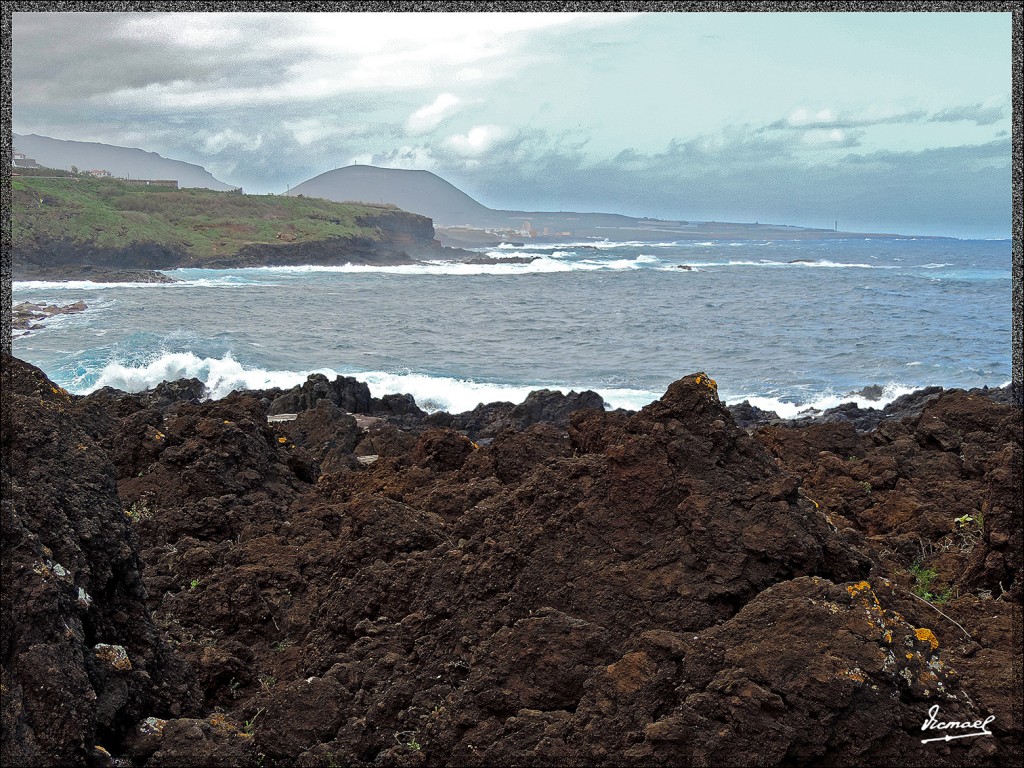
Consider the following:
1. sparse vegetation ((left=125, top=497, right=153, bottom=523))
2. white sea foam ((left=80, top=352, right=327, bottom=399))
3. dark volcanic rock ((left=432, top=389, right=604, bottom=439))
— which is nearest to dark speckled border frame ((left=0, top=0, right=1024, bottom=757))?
sparse vegetation ((left=125, top=497, right=153, bottom=523))

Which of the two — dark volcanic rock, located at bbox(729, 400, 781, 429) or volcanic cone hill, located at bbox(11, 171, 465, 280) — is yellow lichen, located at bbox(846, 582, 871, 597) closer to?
dark volcanic rock, located at bbox(729, 400, 781, 429)

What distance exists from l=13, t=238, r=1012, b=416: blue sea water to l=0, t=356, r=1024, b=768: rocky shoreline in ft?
59.5

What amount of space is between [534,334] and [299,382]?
1581cm

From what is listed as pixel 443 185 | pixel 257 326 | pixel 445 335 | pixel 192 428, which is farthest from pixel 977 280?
pixel 443 185

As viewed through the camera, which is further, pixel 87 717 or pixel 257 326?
pixel 257 326

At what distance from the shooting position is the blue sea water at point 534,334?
26.6 metres

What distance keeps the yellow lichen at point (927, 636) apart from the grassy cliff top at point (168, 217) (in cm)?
7037

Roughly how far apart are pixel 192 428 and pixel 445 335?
104 ft

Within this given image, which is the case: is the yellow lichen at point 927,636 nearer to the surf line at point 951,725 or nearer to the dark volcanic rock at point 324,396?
the surf line at point 951,725

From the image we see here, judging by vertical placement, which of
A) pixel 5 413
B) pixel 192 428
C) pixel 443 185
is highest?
pixel 443 185

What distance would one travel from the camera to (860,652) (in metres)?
2.75

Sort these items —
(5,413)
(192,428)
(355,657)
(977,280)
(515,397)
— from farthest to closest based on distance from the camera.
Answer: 1. (977,280)
2. (515,397)
3. (192,428)
4. (355,657)
5. (5,413)

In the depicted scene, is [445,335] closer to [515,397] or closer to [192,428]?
[515,397]

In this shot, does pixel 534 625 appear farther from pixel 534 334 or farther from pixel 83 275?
pixel 83 275
